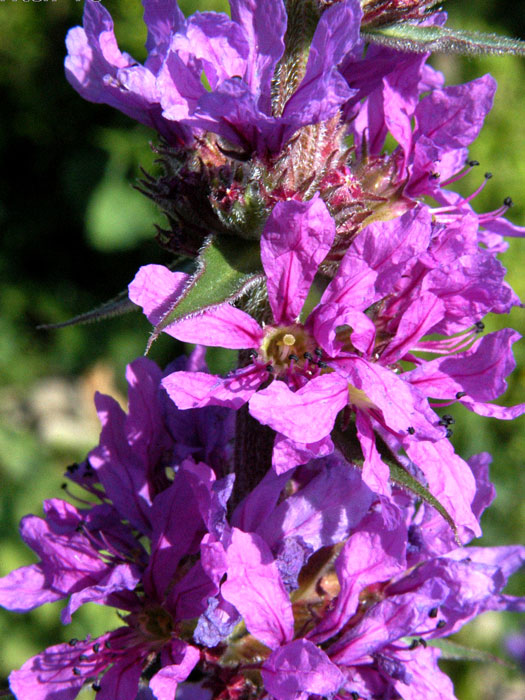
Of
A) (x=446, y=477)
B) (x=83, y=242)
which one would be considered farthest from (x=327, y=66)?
(x=83, y=242)

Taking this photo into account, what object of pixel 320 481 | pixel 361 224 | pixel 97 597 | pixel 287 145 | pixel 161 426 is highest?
pixel 287 145

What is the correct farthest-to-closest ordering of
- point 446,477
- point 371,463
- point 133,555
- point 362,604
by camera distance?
point 133,555, point 362,604, point 446,477, point 371,463

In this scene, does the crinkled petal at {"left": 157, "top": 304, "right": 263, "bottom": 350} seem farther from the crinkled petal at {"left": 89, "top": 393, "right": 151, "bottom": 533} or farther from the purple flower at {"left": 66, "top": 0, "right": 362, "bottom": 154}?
the crinkled petal at {"left": 89, "top": 393, "right": 151, "bottom": 533}

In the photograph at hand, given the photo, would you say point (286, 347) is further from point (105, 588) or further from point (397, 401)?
point (105, 588)

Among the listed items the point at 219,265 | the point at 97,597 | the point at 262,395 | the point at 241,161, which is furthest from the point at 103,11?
the point at 97,597

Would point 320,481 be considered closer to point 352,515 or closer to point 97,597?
point 352,515

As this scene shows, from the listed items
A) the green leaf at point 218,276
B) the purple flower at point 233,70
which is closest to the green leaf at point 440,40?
the purple flower at point 233,70
